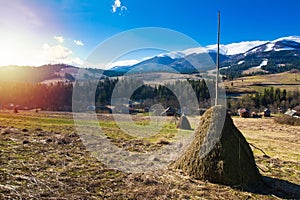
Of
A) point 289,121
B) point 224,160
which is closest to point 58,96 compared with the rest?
point 289,121

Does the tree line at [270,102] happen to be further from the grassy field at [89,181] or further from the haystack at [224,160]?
the grassy field at [89,181]

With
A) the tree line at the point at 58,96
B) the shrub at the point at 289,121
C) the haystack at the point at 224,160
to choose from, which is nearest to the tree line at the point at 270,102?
the tree line at the point at 58,96

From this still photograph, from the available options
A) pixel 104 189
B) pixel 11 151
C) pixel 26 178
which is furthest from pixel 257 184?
pixel 11 151

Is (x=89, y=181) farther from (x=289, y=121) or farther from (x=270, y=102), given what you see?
(x=270, y=102)

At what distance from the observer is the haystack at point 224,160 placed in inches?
364

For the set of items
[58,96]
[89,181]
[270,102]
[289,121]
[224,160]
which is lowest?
[289,121]

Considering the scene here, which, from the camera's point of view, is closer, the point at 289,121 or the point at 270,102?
the point at 289,121

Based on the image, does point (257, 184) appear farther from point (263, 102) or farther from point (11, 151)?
point (263, 102)

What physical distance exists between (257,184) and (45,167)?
26.6 feet

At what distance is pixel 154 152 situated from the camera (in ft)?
50.6

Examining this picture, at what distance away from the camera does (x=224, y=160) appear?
937 centimetres

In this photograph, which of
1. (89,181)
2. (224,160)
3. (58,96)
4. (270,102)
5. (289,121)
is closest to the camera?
(89,181)

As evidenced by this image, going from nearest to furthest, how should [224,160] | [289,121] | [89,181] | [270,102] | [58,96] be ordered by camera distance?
1. [89,181]
2. [224,160]
3. [289,121]
4. [270,102]
5. [58,96]

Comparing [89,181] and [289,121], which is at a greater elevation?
[89,181]
